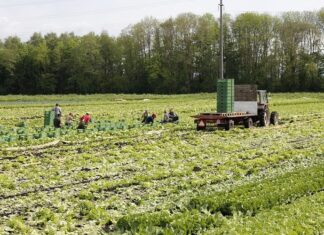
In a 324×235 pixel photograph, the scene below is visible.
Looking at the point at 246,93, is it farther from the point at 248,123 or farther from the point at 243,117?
the point at 248,123

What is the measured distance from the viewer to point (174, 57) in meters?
93.6

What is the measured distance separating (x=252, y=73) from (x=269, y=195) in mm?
79377

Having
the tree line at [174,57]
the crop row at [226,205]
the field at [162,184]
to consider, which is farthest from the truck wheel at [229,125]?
the tree line at [174,57]

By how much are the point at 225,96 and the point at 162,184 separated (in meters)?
16.1

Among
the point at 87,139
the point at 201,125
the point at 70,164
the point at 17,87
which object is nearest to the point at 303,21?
the point at 17,87

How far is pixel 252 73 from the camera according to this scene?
293ft

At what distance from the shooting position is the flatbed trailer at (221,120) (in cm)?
2788

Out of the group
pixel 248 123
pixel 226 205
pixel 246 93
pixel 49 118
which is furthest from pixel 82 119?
pixel 226 205

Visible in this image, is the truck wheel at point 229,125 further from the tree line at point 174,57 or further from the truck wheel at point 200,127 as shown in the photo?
the tree line at point 174,57

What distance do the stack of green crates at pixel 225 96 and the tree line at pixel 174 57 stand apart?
56412 millimetres

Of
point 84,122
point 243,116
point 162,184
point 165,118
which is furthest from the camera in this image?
point 165,118

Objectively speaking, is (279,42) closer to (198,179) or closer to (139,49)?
(139,49)

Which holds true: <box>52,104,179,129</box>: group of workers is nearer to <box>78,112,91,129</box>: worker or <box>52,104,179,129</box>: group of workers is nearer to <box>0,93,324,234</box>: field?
<box>78,112,91,129</box>: worker

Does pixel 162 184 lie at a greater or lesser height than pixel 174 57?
lesser
